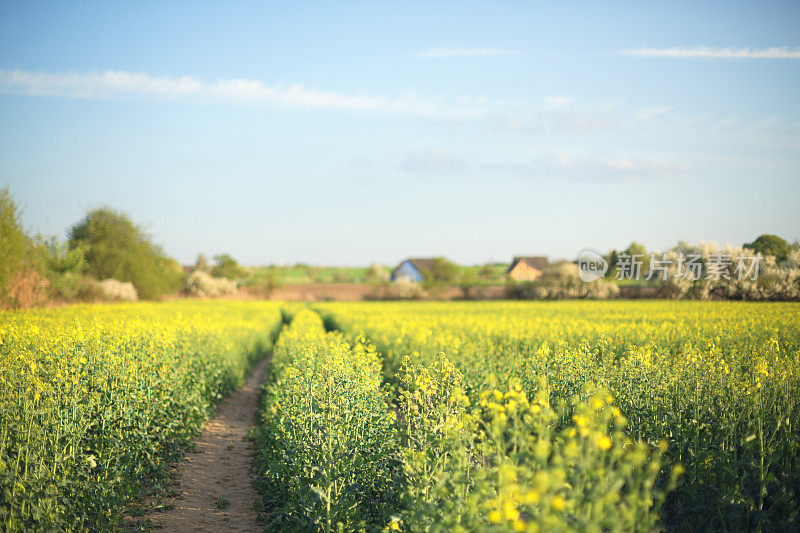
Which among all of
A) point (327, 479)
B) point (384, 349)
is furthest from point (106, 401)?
point (384, 349)

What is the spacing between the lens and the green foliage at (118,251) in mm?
39500

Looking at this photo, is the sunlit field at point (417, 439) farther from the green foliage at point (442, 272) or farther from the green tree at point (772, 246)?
the green foliage at point (442, 272)

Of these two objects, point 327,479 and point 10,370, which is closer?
point 327,479

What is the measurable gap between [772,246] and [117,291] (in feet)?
166

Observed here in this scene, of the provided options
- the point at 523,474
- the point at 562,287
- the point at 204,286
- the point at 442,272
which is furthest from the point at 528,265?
the point at 523,474

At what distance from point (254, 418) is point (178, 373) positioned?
12.0ft

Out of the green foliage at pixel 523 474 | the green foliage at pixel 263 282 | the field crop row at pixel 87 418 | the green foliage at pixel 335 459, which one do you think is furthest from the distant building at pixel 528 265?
the green foliage at pixel 523 474

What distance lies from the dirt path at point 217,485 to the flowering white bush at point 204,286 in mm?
47756

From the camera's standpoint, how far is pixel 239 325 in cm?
2039

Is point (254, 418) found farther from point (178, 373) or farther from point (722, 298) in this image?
point (722, 298)

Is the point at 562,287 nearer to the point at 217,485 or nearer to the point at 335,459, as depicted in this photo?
the point at 217,485

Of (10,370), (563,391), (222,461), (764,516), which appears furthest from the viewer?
(222,461)

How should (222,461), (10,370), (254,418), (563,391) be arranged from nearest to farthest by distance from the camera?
(10,370)
(563,391)
(222,461)
(254,418)

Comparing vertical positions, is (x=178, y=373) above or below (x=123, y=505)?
above
